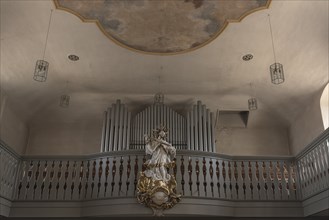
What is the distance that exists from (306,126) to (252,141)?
7.99ft

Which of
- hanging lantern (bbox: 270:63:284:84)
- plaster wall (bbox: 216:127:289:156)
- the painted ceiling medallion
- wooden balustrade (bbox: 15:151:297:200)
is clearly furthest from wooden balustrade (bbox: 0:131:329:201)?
plaster wall (bbox: 216:127:289:156)

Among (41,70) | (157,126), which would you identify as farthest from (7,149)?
(157,126)

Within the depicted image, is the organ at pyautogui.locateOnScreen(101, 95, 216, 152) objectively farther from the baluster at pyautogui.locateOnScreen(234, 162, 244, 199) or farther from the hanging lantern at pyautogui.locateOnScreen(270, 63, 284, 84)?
the hanging lantern at pyautogui.locateOnScreen(270, 63, 284, 84)

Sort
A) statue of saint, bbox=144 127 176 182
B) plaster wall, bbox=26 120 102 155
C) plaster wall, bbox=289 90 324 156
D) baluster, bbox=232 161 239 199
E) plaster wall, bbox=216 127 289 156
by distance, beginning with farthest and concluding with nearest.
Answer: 1. plaster wall, bbox=216 127 289 156
2. plaster wall, bbox=26 120 102 155
3. plaster wall, bbox=289 90 324 156
4. baluster, bbox=232 161 239 199
5. statue of saint, bbox=144 127 176 182

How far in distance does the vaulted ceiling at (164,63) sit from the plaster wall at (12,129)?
267mm

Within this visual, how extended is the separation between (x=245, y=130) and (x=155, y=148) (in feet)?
18.4

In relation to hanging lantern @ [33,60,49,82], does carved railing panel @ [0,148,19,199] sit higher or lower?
lower

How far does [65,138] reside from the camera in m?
14.2

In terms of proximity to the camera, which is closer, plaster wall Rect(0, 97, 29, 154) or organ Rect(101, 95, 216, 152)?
plaster wall Rect(0, 97, 29, 154)

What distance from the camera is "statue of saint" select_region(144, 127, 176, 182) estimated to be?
31.9ft

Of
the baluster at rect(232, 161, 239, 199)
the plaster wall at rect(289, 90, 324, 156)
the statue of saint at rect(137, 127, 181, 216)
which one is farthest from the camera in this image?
the plaster wall at rect(289, 90, 324, 156)

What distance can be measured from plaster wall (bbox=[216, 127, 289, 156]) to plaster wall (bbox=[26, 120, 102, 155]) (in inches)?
188

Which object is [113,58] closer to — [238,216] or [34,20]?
[34,20]

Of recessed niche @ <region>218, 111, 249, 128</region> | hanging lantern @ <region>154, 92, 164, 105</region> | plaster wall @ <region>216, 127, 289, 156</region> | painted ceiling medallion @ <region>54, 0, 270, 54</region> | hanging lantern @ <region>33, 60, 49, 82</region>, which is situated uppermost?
painted ceiling medallion @ <region>54, 0, 270, 54</region>
